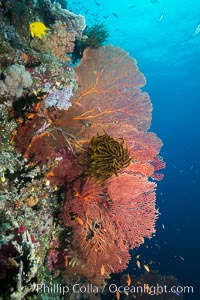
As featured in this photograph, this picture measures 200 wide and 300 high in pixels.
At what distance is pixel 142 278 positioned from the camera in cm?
1088

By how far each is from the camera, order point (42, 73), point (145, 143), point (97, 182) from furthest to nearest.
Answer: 1. point (145, 143)
2. point (97, 182)
3. point (42, 73)

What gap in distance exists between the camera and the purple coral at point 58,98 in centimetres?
441

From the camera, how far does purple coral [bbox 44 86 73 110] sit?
4.41 m

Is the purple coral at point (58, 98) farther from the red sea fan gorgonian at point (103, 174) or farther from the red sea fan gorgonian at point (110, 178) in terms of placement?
the red sea fan gorgonian at point (110, 178)

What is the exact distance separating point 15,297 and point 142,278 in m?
9.75

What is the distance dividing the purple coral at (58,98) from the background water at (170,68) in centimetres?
1430

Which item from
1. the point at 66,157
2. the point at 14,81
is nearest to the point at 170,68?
the point at 66,157

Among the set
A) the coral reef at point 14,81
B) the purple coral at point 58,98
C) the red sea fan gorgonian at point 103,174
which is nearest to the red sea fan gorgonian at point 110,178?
the red sea fan gorgonian at point 103,174

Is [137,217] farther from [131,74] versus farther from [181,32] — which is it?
[181,32]

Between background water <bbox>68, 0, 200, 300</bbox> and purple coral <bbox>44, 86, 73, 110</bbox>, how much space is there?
46.9 ft

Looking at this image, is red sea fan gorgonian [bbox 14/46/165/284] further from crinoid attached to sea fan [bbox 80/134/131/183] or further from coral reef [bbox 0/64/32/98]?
coral reef [bbox 0/64/32/98]

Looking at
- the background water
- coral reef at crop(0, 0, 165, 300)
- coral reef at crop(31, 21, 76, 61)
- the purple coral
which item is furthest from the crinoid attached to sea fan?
the background water

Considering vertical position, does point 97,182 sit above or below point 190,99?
below

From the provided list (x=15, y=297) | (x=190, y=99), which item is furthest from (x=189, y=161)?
(x=15, y=297)
